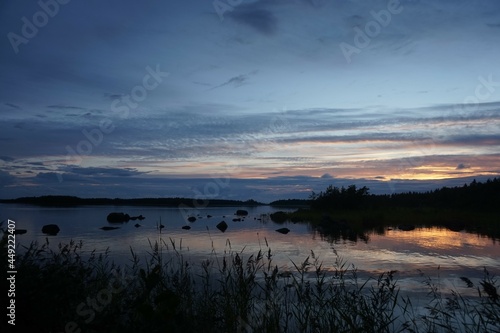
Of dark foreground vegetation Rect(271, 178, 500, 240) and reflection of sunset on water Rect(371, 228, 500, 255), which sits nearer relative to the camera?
reflection of sunset on water Rect(371, 228, 500, 255)

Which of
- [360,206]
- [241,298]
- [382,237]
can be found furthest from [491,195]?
[241,298]

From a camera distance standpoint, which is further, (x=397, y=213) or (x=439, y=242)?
(x=397, y=213)

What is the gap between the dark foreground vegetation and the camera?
37.6 meters

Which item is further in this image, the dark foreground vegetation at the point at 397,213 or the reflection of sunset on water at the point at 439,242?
the dark foreground vegetation at the point at 397,213

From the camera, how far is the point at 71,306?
6.27 metres

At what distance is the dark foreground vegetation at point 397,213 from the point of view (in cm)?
3762

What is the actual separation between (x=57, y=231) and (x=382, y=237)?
24894 millimetres

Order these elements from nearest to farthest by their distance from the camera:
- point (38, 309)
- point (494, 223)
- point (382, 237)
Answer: point (38, 309)
point (382, 237)
point (494, 223)

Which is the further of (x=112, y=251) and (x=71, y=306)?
(x=112, y=251)

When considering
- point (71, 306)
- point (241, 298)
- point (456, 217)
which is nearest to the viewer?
point (71, 306)

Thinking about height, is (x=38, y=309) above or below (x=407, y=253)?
above

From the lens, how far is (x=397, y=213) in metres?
49.8

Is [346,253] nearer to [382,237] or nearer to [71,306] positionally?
[382,237]

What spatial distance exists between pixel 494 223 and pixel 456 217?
6819 mm
